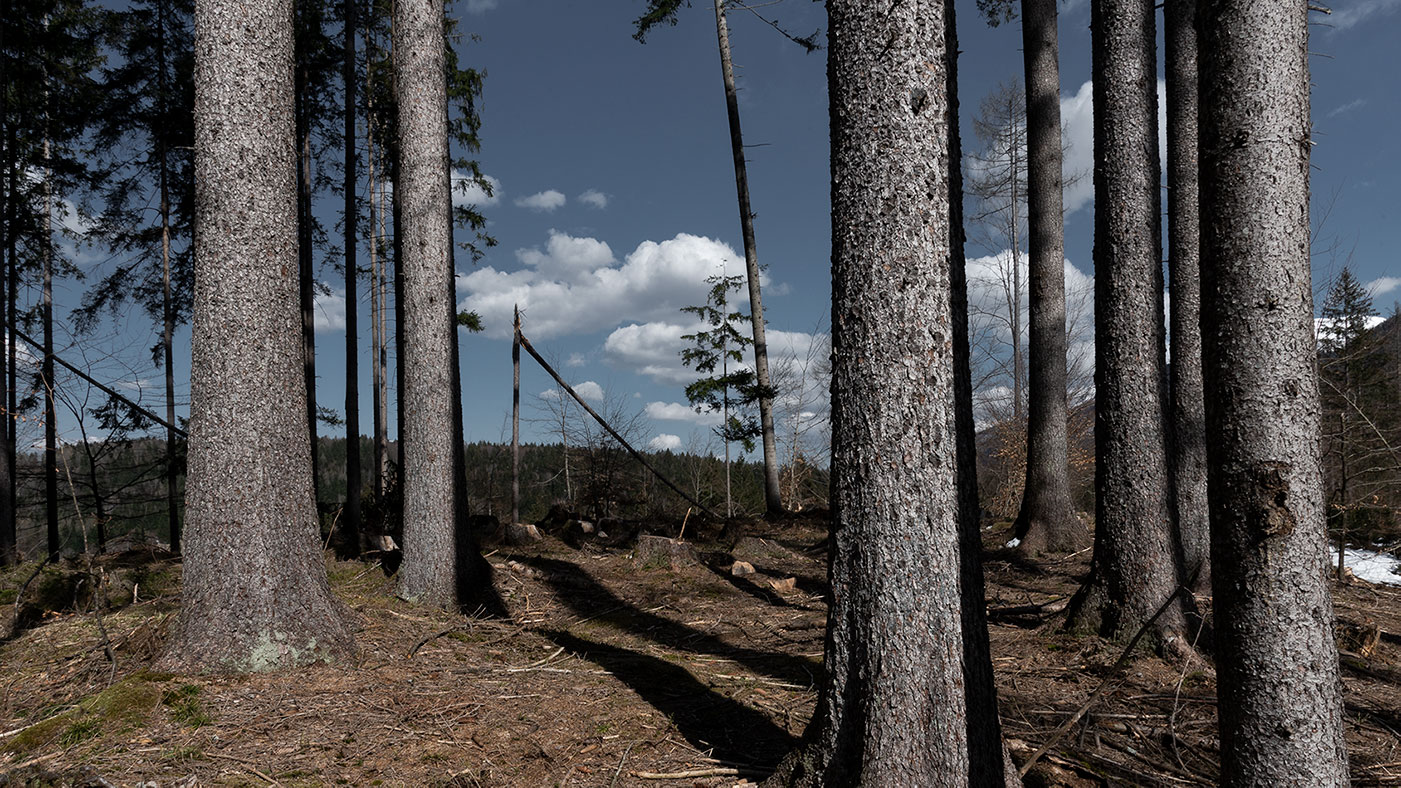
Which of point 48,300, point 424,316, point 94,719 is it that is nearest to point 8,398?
point 48,300

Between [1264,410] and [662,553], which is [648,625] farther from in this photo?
[1264,410]

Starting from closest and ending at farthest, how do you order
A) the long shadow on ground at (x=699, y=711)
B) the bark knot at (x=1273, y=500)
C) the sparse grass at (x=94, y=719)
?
the bark knot at (x=1273, y=500) < the sparse grass at (x=94, y=719) < the long shadow on ground at (x=699, y=711)

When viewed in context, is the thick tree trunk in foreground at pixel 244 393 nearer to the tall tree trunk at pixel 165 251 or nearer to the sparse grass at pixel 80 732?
the sparse grass at pixel 80 732

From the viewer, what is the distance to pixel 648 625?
5422 millimetres

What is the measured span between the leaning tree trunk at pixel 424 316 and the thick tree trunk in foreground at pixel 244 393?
4.73 ft

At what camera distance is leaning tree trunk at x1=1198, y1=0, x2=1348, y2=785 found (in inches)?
84.0

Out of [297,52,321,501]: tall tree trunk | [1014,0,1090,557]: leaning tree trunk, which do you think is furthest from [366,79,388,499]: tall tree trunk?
[1014,0,1090,557]: leaning tree trunk

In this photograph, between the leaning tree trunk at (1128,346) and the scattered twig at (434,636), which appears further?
the scattered twig at (434,636)

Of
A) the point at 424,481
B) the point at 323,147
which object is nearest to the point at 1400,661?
the point at 424,481

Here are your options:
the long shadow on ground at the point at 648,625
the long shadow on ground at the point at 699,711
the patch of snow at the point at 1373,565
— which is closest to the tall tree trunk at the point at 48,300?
the long shadow on ground at the point at 648,625

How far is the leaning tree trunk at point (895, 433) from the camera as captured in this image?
7.55 ft

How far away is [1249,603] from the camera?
85.5 inches

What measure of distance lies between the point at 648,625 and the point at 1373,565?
8254 millimetres

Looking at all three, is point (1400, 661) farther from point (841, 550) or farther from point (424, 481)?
point (424, 481)
